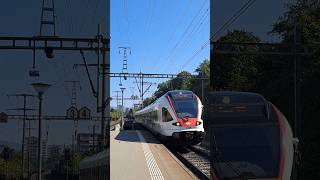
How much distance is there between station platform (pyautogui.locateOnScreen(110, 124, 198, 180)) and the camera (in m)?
6.72

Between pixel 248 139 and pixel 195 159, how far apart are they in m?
1.03

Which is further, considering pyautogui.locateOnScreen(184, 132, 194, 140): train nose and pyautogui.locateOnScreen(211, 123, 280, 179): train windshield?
pyautogui.locateOnScreen(184, 132, 194, 140): train nose

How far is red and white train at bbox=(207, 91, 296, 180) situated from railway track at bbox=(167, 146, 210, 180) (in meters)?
0.53

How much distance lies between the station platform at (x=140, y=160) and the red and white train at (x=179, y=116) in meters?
0.37

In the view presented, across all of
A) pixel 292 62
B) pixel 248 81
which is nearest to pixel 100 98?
pixel 248 81

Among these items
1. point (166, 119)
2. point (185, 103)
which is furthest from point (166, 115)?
point (185, 103)

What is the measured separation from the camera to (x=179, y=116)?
6480 mm

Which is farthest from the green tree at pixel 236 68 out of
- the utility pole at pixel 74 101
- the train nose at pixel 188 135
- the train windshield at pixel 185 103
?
the utility pole at pixel 74 101

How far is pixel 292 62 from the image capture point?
7.63 meters

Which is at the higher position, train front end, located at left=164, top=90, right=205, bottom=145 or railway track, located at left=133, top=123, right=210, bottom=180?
train front end, located at left=164, top=90, right=205, bottom=145

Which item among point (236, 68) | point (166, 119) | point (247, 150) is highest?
point (236, 68)

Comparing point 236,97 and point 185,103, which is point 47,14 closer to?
point 185,103

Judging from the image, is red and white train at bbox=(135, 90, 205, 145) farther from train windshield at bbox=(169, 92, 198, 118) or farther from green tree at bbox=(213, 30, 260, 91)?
green tree at bbox=(213, 30, 260, 91)

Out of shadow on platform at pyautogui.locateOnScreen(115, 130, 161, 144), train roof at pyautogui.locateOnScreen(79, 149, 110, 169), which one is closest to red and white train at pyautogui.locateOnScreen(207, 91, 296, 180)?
shadow on platform at pyautogui.locateOnScreen(115, 130, 161, 144)
